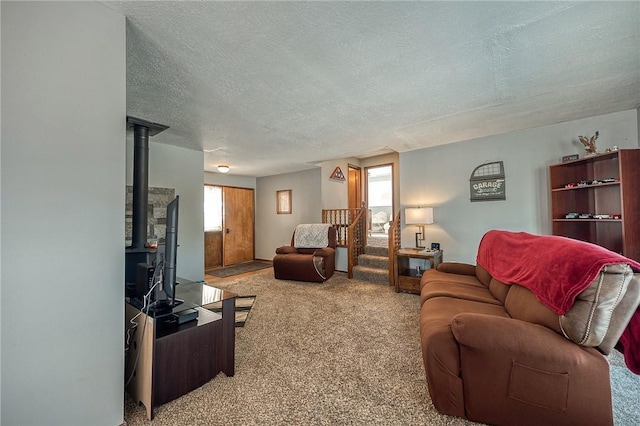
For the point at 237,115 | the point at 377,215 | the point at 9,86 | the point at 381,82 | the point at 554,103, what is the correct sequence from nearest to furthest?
the point at 9,86, the point at 381,82, the point at 554,103, the point at 237,115, the point at 377,215

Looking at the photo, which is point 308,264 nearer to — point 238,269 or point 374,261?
point 374,261

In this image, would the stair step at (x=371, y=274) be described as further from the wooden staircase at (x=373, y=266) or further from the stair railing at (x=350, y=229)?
the stair railing at (x=350, y=229)

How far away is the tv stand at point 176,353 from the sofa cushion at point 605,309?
7.10ft

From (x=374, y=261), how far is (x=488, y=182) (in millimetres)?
2327

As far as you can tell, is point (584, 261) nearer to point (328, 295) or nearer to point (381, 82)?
point (381, 82)

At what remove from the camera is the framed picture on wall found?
20.9ft

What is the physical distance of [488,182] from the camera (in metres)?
3.61

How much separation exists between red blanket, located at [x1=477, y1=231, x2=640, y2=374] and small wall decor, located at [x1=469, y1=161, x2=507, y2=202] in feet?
4.87

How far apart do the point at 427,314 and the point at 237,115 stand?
2.73 m

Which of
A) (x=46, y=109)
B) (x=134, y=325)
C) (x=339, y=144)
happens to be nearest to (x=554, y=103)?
(x=339, y=144)

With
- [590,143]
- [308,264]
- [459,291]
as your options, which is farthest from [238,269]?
[590,143]

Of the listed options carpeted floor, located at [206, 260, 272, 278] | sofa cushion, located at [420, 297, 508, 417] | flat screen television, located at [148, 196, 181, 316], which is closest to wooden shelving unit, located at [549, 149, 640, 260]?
sofa cushion, located at [420, 297, 508, 417]

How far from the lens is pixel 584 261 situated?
1.34 meters

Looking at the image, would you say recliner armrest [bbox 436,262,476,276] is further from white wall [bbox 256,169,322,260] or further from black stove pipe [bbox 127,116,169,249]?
black stove pipe [bbox 127,116,169,249]
